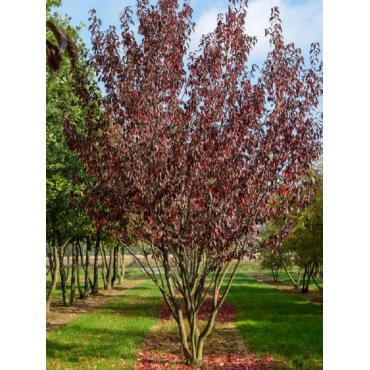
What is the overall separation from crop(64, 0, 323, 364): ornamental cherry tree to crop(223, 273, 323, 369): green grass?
265 centimetres

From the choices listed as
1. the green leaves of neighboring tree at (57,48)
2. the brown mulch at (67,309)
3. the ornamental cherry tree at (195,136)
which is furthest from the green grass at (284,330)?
the green leaves of neighboring tree at (57,48)

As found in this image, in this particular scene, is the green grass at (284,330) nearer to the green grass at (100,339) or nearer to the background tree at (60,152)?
the green grass at (100,339)

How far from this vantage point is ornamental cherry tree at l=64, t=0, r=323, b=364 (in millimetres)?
6328

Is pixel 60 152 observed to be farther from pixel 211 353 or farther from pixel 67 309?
pixel 67 309

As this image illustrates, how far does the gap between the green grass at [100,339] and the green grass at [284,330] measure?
3055 millimetres

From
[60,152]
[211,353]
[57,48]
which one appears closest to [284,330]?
[211,353]

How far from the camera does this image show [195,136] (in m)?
6.43

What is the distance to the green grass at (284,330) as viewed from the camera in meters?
8.49

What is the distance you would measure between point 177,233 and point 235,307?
1155cm
